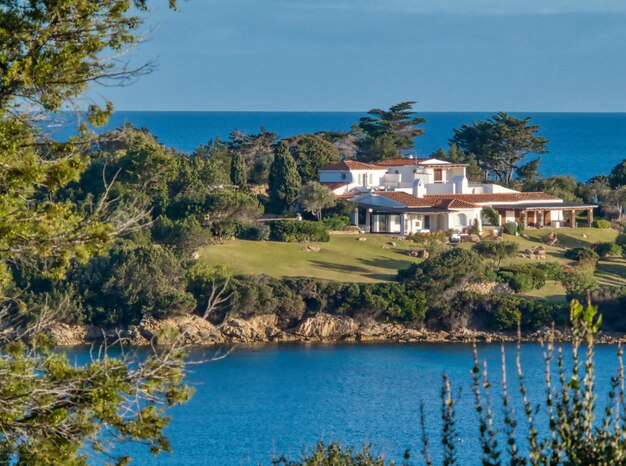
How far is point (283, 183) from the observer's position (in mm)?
63281

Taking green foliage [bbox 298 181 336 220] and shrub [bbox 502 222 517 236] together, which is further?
shrub [bbox 502 222 517 236]

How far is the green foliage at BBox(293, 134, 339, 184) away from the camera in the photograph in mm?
68562

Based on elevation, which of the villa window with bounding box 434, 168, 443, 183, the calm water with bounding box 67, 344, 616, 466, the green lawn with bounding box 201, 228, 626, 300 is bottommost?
the calm water with bounding box 67, 344, 616, 466

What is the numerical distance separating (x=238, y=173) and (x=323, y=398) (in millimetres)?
27983

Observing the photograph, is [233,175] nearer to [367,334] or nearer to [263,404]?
[367,334]

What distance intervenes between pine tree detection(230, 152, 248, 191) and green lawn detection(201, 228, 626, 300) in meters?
10.0

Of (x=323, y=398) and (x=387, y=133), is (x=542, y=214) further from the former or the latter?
(x=323, y=398)

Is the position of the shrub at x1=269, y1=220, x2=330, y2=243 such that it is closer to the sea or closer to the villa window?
the sea

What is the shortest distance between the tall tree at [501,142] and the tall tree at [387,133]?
393 cm

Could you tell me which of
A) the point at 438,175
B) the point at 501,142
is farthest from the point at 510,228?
the point at 501,142

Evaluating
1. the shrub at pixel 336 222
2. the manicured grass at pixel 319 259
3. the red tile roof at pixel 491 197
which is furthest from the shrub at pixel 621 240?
the shrub at pixel 336 222

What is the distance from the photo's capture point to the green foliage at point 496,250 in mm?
55812

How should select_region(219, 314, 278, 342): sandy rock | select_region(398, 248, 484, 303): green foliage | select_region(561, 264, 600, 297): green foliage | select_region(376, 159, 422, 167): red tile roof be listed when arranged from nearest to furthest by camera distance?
select_region(219, 314, 278, 342): sandy rock < select_region(398, 248, 484, 303): green foliage < select_region(561, 264, 600, 297): green foliage < select_region(376, 159, 422, 167): red tile roof

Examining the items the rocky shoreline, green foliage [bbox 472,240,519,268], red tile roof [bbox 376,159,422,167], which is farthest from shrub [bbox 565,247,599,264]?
red tile roof [bbox 376,159,422,167]
